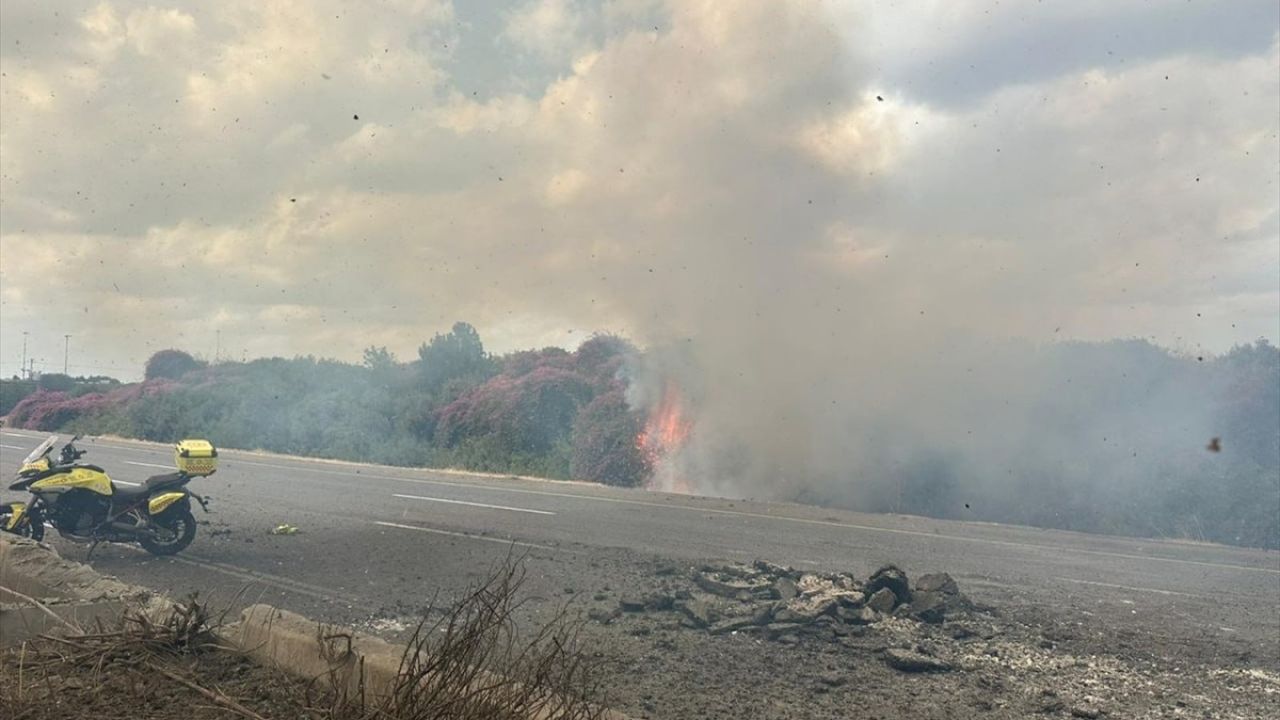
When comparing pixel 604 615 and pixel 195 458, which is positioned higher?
pixel 195 458

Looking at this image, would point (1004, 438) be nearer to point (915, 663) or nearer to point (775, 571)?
point (775, 571)

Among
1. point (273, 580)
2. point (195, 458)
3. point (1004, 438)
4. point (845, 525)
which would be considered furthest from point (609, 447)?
point (273, 580)

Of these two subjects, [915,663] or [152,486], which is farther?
[152,486]

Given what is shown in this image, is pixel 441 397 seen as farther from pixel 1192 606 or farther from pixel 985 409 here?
pixel 1192 606

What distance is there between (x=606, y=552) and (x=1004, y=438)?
14.5 m

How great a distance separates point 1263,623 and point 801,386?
17.4 m

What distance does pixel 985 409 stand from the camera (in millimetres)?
23922

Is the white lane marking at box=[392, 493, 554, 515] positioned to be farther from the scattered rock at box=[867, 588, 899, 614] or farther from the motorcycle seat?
the scattered rock at box=[867, 588, 899, 614]

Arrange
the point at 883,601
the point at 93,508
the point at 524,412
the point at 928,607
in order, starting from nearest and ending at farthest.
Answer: the point at 928,607 < the point at 883,601 < the point at 93,508 < the point at 524,412

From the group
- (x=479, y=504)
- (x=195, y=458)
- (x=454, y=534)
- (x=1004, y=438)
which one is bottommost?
(x=454, y=534)

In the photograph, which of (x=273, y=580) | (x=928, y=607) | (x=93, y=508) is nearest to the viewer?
(x=928, y=607)

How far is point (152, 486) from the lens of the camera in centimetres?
1044

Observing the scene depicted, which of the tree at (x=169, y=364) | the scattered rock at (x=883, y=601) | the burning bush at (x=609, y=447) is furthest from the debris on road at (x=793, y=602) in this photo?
the tree at (x=169, y=364)

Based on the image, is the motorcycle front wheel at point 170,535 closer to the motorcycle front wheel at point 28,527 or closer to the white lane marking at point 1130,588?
the motorcycle front wheel at point 28,527
